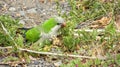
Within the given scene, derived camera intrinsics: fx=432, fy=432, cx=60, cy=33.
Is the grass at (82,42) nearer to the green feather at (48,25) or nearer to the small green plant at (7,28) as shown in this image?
the small green plant at (7,28)

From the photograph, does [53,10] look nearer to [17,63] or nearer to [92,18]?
[92,18]

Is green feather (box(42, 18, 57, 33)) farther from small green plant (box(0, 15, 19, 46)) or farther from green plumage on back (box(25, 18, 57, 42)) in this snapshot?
small green plant (box(0, 15, 19, 46))

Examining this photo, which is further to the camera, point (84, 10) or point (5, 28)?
point (84, 10)

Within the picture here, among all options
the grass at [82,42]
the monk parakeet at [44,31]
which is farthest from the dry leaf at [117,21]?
the monk parakeet at [44,31]

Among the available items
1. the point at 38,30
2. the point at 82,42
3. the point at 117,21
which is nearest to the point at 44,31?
the point at 38,30

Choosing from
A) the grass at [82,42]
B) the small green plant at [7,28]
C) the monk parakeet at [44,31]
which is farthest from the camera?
the monk parakeet at [44,31]

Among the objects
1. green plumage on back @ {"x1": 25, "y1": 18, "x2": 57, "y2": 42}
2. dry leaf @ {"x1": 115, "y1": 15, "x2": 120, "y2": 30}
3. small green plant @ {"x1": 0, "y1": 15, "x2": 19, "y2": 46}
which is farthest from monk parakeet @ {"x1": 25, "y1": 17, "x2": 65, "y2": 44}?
dry leaf @ {"x1": 115, "y1": 15, "x2": 120, "y2": 30}

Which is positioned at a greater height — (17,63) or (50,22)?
(50,22)

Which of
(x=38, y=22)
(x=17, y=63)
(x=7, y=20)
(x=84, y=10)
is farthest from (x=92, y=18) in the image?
(x=17, y=63)
